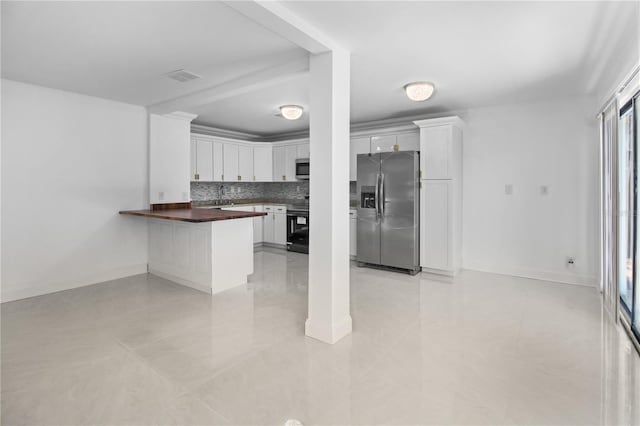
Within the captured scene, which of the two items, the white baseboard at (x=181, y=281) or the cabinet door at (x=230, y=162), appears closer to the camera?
the white baseboard at (x=181, y=281)

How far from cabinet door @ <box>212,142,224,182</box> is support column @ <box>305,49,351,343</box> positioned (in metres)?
4.02

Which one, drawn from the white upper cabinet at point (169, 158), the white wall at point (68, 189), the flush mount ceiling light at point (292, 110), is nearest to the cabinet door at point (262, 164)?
the white upper cabinet at point (169, 158)

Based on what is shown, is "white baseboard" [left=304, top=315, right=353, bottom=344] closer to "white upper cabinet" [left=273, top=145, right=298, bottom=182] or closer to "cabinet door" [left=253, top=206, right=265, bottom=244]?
"cabinet door" [left=253, top=206, right=265, bottom=244]

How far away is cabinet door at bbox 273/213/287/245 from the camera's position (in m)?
6.58

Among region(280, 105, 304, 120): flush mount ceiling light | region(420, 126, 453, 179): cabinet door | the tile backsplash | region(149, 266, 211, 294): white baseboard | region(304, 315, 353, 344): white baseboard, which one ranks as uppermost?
A: region(280, 105, 304, 120): flush mount ceiling light

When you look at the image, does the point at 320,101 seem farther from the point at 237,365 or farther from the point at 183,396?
the point at 183,396

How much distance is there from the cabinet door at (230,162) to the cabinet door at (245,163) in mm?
96

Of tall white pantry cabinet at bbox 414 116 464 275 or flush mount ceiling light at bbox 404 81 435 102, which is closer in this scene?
flush mount ceiling light at bbox 404 81 435 102

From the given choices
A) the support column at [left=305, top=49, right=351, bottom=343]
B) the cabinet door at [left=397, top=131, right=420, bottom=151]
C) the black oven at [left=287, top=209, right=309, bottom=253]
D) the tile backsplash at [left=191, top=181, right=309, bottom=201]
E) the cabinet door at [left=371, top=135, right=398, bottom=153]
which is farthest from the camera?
the tile backsplash at [left=191, top=181, right=309, bottom=201]

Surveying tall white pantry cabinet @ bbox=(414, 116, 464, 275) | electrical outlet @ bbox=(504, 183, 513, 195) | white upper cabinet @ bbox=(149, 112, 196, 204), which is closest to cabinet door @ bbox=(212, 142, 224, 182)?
white upper cabinet @ bbox=(149, 112, 196, 204)

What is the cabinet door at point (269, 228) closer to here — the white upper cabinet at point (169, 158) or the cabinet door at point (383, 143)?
the white upper cabinet at point (169, 158)

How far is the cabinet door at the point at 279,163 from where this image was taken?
6.86 metres

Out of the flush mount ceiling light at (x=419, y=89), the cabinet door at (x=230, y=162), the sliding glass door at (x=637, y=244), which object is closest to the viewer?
the sliding glass door at (x=637, y=244)

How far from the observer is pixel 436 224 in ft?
15.5
